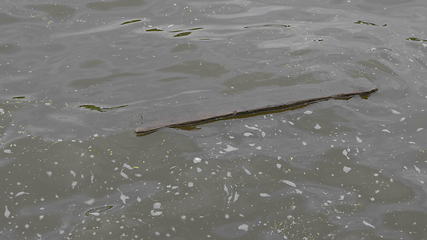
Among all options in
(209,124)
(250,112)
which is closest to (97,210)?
(209,124)

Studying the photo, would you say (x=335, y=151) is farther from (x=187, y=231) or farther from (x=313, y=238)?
(x=187, y=231)

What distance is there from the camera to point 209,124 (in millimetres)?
5402

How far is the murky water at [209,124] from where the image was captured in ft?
14.4

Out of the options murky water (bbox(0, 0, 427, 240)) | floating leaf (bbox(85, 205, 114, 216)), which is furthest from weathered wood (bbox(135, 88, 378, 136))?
floating leaf (bbox(85, 205, 114, 216))

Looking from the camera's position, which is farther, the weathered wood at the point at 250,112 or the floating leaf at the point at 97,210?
the weathered wood at the point at 250,112

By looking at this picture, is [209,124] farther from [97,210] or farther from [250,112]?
[97,210]

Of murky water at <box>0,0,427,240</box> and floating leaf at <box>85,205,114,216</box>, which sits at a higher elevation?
murky water at <box>0,0,427,240</box>

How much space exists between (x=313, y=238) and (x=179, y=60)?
3.26 meters

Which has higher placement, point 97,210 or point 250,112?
point 250,112

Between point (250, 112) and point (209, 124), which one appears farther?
point (250, 112)

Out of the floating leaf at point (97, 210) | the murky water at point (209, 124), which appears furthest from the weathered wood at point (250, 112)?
the floating leaf at point (97, 210)

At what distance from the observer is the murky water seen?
438 centimetres

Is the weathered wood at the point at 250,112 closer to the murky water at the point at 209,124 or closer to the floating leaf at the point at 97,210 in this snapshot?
the murky water at the point at 209,124

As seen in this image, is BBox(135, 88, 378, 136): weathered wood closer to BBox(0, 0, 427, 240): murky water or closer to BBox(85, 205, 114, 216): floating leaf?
BBox(0, 0, 427, 240): murky water
